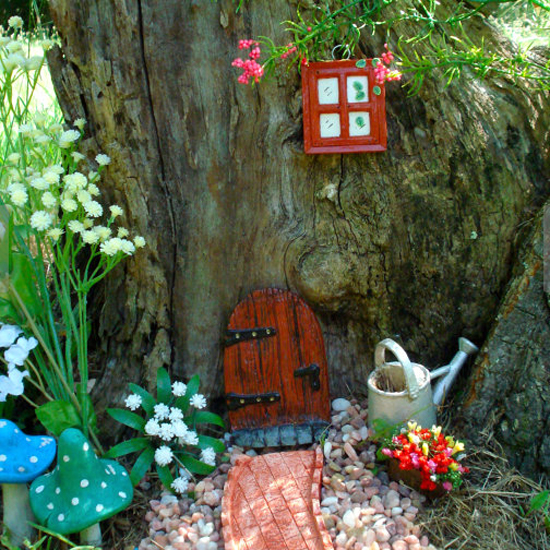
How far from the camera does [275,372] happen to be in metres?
2.92

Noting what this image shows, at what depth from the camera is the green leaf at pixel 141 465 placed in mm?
2559

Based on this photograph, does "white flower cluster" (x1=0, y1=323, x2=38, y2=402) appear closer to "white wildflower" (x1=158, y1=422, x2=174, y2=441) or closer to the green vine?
"white wildflower" (x1=158, y1=422, x2=174, y2=441)

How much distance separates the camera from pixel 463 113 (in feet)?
9.21

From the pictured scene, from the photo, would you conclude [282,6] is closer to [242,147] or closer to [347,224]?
[242,147]

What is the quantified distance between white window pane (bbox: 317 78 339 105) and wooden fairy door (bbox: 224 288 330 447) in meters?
0.86

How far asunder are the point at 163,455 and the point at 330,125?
5.03 ft

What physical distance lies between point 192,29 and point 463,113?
1239 mm

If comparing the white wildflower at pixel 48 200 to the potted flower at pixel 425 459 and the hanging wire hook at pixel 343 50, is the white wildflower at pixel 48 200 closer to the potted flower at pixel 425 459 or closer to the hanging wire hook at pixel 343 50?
the hanging wire hook at pixel 343 50

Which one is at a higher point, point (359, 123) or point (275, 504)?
point (359, 123)

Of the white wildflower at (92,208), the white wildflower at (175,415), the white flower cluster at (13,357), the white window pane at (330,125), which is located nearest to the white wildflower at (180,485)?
the white wildflower at (175,415)

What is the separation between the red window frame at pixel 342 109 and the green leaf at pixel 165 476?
4.81ft

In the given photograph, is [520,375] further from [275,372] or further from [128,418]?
[128,418]

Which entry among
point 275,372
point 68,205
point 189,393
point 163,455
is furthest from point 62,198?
point 275,372

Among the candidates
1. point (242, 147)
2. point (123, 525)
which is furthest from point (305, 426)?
point (242, 147)
